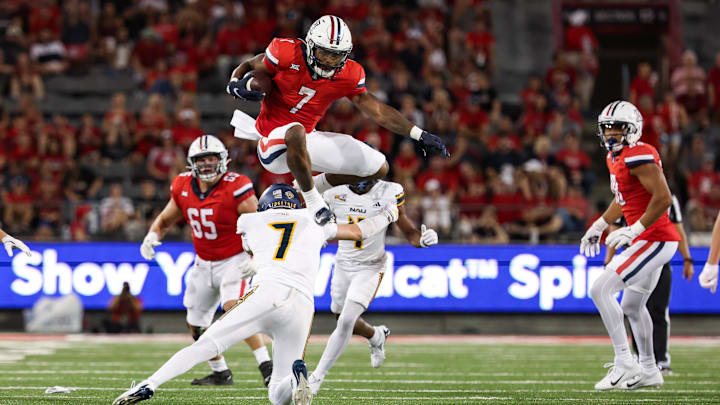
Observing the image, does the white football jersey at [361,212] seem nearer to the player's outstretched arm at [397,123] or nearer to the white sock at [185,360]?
the player's outstretched arm at [397,123]

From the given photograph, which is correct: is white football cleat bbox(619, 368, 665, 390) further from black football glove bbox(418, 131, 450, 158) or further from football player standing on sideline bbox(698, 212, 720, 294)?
black football glove bbox(418, 131, 450, 158)

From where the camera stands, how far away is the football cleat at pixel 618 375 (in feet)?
26.4

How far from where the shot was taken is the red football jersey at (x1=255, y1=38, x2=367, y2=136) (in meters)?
7.37

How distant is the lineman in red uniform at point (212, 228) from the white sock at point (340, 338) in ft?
3.34

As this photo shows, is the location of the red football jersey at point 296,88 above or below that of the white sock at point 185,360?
above

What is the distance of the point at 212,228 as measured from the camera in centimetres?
875

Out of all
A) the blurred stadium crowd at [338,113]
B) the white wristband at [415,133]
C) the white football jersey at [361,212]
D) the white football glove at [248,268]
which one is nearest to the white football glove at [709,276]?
the white wristband at [415,133]

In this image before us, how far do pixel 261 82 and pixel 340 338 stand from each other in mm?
2043

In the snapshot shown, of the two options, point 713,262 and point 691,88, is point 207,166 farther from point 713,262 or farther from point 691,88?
point 691,88

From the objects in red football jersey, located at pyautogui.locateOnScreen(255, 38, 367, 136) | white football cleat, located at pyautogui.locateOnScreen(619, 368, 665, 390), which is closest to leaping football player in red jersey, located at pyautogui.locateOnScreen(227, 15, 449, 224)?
red football jersey, located at pyautogui.locateOnScreen(255, 38, 367, 136)

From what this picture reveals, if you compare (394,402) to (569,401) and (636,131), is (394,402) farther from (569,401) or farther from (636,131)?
(636,131)

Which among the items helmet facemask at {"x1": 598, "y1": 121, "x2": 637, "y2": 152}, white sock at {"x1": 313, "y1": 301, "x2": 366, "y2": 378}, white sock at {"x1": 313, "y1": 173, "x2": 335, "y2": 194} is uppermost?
helmet facemask at {"x1": 598, "y1": 121, "x2": 637, "y2": 152}

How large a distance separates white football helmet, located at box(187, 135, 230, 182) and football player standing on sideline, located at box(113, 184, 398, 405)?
2.25 m

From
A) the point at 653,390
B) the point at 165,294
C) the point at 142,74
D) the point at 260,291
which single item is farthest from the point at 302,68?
the point at 142,74
